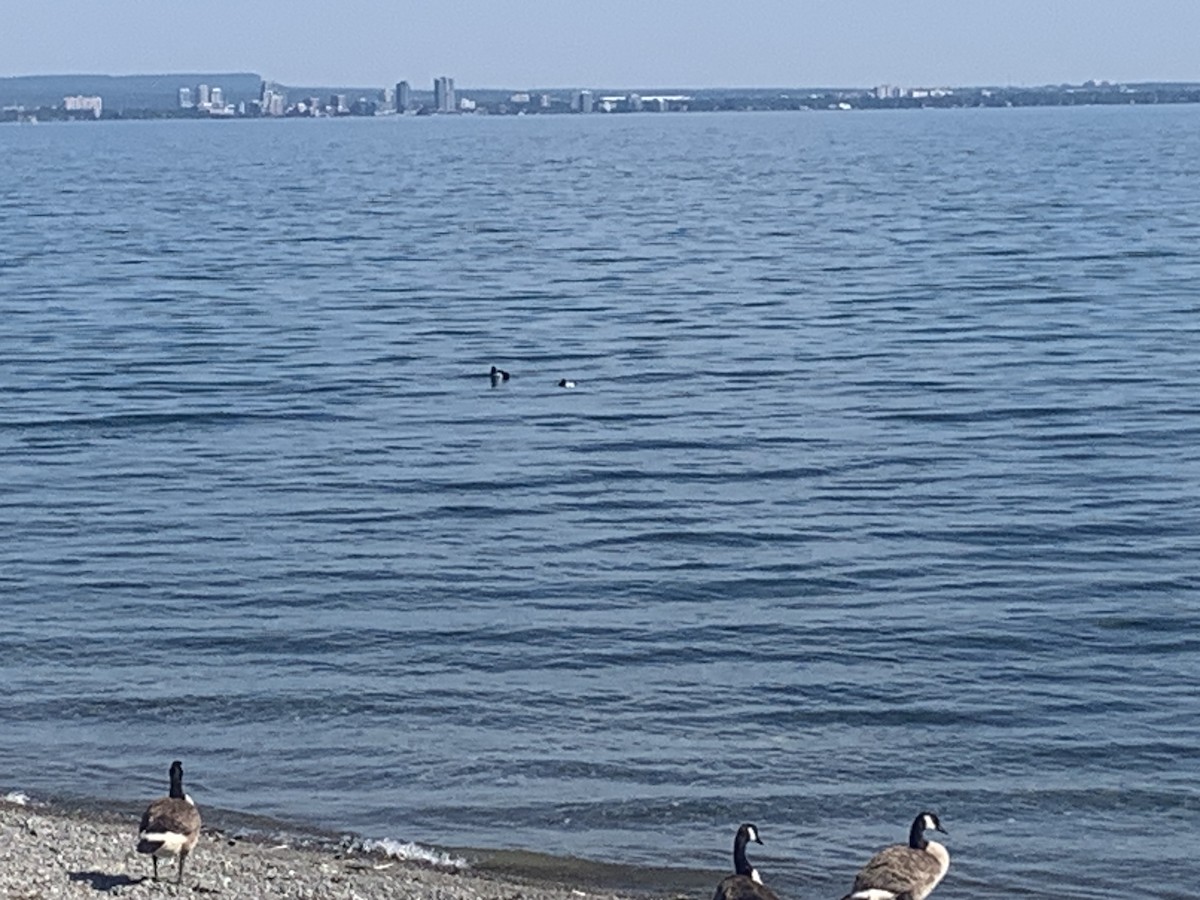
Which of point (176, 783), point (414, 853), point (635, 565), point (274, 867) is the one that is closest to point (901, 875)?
point (414, 853)

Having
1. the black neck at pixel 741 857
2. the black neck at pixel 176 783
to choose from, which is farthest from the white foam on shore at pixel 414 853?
the black neck at pixel 741 857

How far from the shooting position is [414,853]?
52.3 ft

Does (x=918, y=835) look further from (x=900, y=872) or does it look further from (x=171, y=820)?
(x=171, y=820)

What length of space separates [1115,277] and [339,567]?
34566 mm

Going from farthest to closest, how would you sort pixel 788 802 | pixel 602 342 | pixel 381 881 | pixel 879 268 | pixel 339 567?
1. pixel 879 268
2. pixel 602 342
3. pixel 339 567
4. pixel 788 802
5. pixel 381 881

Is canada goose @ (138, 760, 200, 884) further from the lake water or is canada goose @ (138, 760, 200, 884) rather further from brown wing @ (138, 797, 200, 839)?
the lake water

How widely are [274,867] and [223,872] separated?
0.38 meters

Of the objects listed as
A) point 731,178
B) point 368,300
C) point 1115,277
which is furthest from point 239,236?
point 731,178

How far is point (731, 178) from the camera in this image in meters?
117

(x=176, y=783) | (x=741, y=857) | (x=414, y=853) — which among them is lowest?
(x=414, y=853)

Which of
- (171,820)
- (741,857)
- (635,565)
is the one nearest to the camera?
(741,857)

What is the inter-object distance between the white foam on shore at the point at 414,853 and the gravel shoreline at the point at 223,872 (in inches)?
3.6

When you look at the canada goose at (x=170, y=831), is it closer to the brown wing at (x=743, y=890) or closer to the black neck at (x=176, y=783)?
the black neck at (x=176, y=783)

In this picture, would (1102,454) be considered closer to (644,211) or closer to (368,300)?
(368,300)
